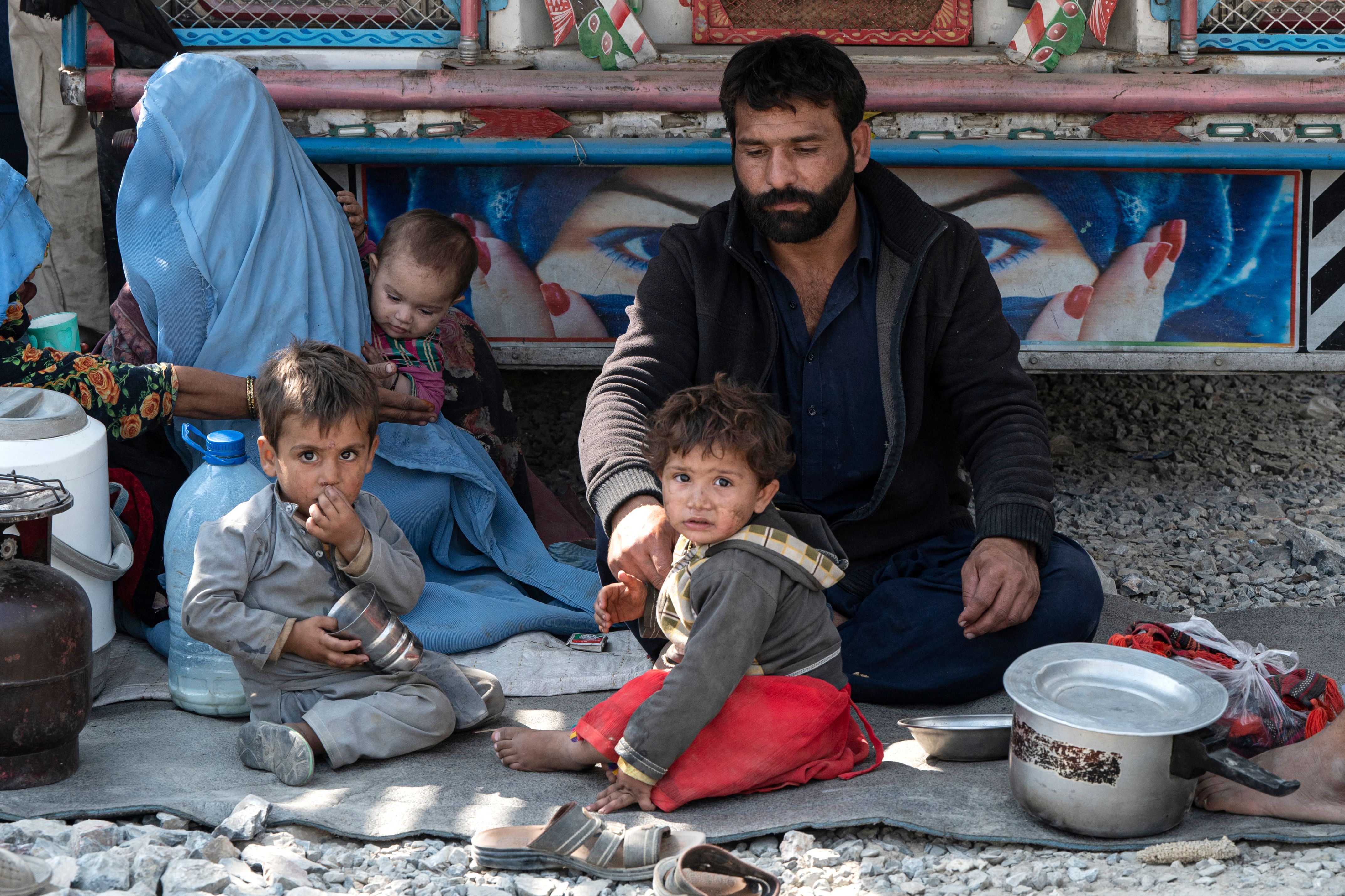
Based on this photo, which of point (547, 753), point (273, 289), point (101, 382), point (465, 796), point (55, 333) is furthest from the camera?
point (273, 289)

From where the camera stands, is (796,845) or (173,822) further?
(173,822)

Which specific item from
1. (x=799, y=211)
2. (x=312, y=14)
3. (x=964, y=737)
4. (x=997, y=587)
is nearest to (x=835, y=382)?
(x=799, y=211)

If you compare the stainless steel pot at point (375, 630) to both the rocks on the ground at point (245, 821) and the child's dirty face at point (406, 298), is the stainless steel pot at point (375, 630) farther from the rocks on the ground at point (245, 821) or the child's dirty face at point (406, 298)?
the child's dirty face at point (406, 298)

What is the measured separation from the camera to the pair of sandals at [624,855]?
2.09 meters

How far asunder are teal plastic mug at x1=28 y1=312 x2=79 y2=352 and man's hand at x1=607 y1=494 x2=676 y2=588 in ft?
5.00

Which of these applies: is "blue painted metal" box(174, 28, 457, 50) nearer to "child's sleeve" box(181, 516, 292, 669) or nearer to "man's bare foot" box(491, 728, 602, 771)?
"child's sleeve" box(181, 516, 292, 669)

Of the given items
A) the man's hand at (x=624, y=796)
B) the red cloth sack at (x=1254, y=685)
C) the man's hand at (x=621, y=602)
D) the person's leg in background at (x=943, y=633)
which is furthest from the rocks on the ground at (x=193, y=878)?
the red cloth sack at (x=1254, y=685)

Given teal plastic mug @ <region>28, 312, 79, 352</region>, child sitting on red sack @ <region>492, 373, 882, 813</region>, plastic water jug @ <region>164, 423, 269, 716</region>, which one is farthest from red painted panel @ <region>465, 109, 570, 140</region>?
child sitting on red sack @ <region>492, 373, 882, 813</region>

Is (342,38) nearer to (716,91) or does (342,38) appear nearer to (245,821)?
(716,91)

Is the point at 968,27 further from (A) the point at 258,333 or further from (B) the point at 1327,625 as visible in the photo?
(A) the point at 258,333

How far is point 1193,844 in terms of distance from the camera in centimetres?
214

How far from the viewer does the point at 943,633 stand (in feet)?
9.42

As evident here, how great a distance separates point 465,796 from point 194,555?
853mm

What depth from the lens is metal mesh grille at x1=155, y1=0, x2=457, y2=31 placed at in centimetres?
395
